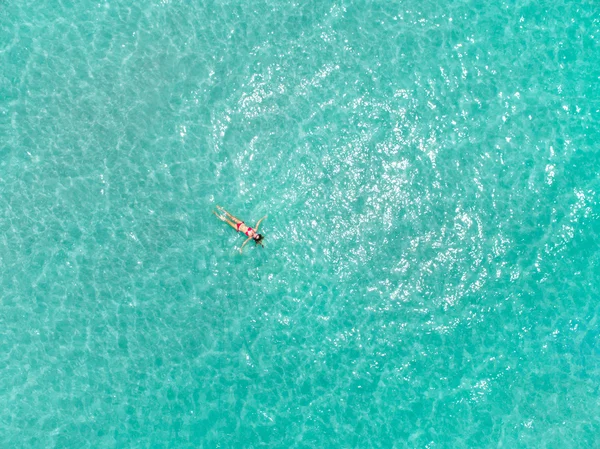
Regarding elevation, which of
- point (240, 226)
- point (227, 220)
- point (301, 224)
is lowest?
point (240, 226)

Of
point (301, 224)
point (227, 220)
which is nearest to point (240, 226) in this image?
point (227, 220)

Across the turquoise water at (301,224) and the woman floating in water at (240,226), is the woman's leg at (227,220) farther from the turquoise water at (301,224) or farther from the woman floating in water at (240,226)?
the turquoise water at (301,224)

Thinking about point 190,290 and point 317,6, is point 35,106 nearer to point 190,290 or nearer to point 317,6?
point 190,290

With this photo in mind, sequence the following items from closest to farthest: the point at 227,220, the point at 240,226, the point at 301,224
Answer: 1. the point at 240,226
2. the point at 227,220
3. the point at 301,224

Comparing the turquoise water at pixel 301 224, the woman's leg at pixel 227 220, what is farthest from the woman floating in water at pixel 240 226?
the turquoise water at pixel 301 224

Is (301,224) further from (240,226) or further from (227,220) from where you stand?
(227,220)

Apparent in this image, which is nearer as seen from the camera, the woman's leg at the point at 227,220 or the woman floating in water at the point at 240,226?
the woman floating in water at the point at 240,226

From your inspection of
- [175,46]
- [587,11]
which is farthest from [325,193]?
[587,11]
